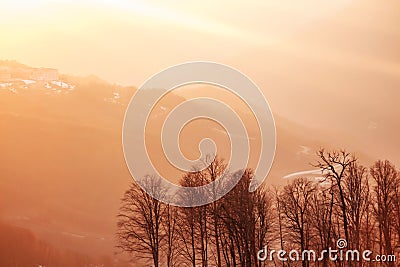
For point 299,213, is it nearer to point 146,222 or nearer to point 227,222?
point 227,222

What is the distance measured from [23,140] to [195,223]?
96.6 metres

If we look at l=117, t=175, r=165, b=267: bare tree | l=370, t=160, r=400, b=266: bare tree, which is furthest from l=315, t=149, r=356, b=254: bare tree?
l=117, t=175, r=165, b=267: bare tree

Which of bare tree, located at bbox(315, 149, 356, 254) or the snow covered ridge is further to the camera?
the snow covered ridge

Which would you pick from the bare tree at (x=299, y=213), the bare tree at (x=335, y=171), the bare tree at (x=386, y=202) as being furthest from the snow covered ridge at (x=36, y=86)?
the bare tree at (x=335, y=171)

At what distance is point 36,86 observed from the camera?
477 feet

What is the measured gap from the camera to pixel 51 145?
12338 centimetres

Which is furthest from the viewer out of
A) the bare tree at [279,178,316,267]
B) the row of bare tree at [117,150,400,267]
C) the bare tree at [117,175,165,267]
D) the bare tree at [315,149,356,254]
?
the bare tree at [279,178,316,267]

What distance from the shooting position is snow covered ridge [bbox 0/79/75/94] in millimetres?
138125

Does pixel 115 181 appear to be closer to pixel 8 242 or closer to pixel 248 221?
pixel 8 242

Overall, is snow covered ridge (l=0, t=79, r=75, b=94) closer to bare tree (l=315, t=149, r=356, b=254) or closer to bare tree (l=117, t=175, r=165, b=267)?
bare tree (l=117, t=175, r=165, b=267)

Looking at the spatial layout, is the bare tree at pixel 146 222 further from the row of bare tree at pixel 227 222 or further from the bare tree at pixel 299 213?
the bare tree at pixel 299 213

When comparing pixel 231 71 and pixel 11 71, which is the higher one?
pixel 11 71

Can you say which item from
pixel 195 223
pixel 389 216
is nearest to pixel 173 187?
pixel 195 223

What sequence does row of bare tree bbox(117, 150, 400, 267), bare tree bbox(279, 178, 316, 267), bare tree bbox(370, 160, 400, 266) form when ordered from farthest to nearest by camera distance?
bare tree bbox(370, 160, 400, 266), bare tree bbox(279, 178, 316, 267), row of bare tree bbox(117, 150, 400, 267)
